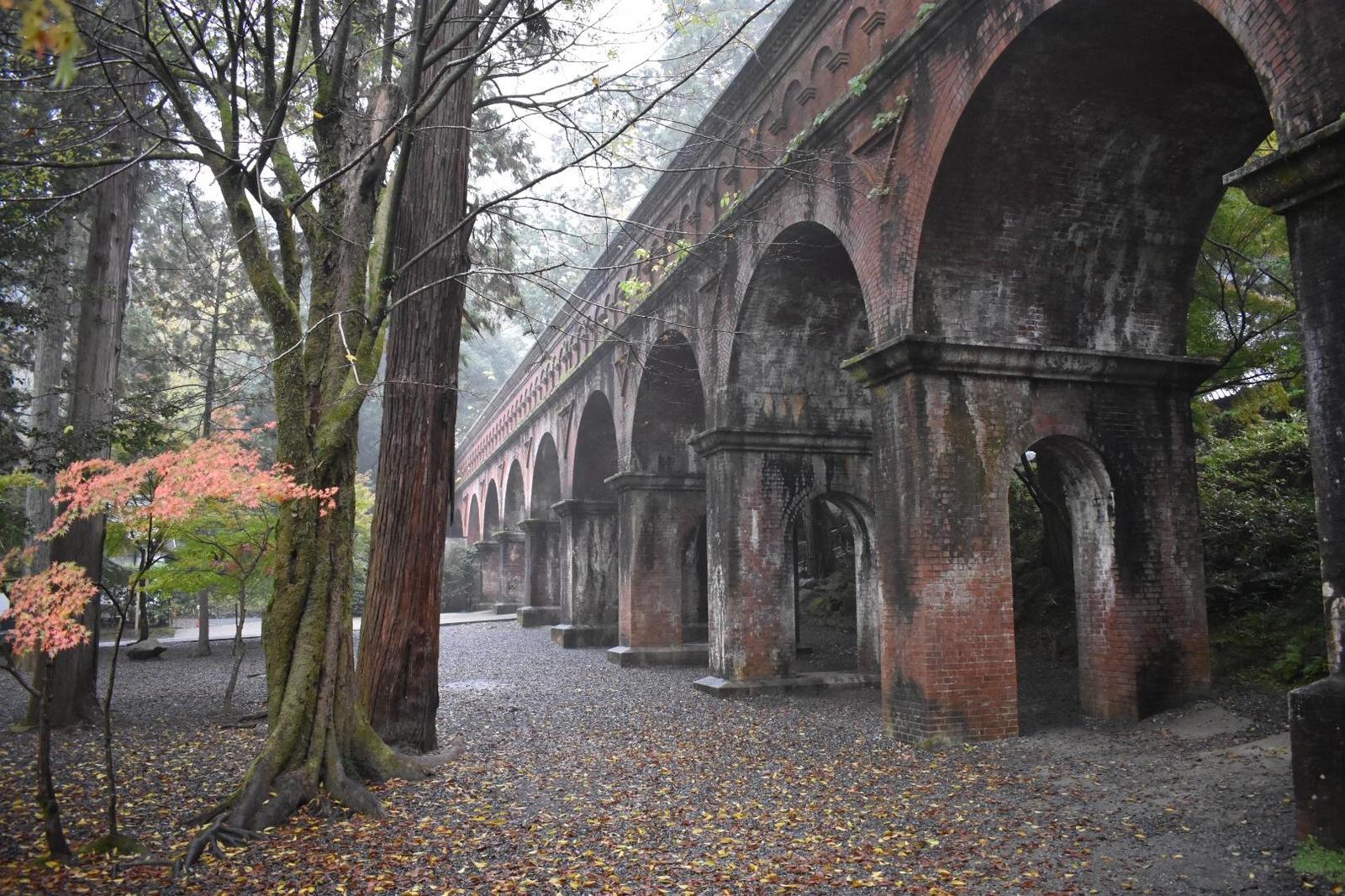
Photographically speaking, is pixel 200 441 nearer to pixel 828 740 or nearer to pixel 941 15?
pixel 828 740

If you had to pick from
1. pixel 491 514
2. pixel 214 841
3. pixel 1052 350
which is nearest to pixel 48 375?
pixel 214 841

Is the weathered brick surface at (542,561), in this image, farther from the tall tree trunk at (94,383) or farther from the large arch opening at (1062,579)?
the tall tree trunk at (94,383)

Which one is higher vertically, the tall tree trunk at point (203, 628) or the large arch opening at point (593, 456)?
the large arch opening at point (593, 456)

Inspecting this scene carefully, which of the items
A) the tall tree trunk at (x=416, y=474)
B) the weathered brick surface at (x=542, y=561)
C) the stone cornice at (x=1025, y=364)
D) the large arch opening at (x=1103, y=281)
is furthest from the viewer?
the weathered brick surface at (x=542, y=561)

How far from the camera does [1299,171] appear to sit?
15.0ft

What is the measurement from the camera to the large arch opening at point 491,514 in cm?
3644

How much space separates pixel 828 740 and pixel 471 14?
7.76 m

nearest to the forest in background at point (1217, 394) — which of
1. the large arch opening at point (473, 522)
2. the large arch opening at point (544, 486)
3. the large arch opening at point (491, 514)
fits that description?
the large arch opening at point (544, 486)

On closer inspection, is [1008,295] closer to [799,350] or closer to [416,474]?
[799,350]

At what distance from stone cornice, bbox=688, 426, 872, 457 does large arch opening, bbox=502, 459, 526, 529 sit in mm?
19626

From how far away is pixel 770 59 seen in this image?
11.6 meters

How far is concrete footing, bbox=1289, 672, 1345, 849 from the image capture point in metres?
4.27

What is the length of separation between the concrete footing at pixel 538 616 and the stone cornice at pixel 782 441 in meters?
14.3

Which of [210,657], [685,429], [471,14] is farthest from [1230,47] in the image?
[210,657]
